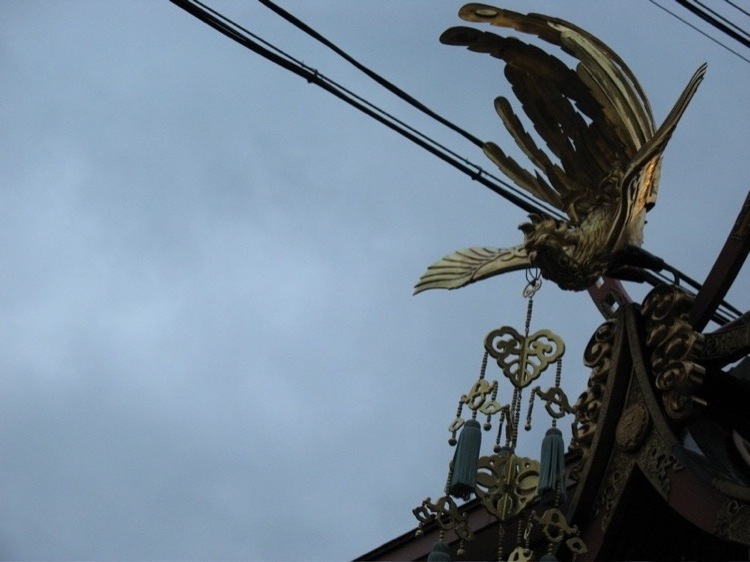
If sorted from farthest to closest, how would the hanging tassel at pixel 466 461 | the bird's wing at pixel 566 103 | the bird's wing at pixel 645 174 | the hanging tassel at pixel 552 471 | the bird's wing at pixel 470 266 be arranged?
the bird's wing at pixel 470 266, the bird's wing at pixel 566 103, the hanging tassel at pixel 466 461, the hanging tassel at pixel 552 471, the bird's wing at pixel 645 174

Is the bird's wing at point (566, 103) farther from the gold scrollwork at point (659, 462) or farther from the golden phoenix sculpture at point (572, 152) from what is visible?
the gold scrollwork at point (659, 462)

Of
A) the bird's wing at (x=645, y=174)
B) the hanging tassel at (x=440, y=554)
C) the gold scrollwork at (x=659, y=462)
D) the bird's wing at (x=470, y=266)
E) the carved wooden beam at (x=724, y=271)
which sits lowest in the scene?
the gold scrollwork at (x=659, y=462)

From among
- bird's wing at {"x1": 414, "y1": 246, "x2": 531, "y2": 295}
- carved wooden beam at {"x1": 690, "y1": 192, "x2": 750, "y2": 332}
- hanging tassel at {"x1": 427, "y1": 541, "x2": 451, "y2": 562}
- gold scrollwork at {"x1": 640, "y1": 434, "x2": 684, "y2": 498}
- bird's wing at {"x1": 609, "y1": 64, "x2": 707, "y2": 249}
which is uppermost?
bird's wing at {"x1": 414, "y1": 246, "x2": 531, "y2": 295}

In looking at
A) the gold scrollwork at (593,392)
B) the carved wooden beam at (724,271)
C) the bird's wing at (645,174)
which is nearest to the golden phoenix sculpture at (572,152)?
the bird's wing at (645,174)

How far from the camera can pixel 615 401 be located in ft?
18.4

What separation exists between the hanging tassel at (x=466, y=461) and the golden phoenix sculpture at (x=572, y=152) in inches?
29.8

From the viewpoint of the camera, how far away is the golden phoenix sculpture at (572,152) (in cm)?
585

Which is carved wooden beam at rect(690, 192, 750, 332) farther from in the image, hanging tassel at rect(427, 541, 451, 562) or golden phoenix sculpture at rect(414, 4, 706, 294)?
hanging tassel at rect(427, 541, 451, 562)

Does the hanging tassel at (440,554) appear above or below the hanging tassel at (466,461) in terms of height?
below

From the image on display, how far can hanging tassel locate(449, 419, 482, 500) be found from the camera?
19.0ft

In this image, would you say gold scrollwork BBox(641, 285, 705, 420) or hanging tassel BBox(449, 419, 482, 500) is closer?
gold scrollwork BBox(641, 285, 705, 420)

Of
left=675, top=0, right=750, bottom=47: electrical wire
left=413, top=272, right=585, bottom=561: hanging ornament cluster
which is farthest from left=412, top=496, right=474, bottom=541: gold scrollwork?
left=675, top=0, right=750, bottom=47: electrical wire

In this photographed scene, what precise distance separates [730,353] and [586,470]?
2.57 ft

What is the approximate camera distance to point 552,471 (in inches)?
220
